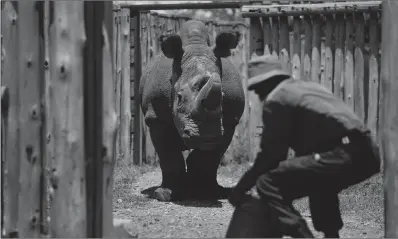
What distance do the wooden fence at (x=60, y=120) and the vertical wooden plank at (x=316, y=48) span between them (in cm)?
645

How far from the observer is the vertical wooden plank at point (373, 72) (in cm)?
1080

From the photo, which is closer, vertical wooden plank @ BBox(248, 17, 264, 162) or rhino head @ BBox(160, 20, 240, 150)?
rhino head @ BBox(160, 20, 240, 150)

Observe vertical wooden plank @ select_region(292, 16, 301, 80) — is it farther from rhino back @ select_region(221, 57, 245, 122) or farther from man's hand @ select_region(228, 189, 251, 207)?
man's hand @ select_region(228, 189, 251, 207)

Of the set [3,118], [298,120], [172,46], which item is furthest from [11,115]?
[172,46]

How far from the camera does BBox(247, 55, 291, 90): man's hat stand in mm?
5328

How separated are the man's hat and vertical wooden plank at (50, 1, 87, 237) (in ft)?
4.26

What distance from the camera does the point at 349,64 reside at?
10945 mm

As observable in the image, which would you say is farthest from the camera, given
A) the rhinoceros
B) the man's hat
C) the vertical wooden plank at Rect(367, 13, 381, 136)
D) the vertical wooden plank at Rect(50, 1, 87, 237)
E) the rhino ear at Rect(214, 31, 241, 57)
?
the vertical wooden plank at Rect(367, 13, 381, 136)

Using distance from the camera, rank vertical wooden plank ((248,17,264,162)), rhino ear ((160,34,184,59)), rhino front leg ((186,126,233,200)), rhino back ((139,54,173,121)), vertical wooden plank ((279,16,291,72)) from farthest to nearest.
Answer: vertical wooden plank ((248,17,264,162))
vertical wooden plank ((279,16,291,72))
rhino front leg ((186,126,233,200))
rhino back ((139,54,173,121))
rhino ear ((160,34,184,59))

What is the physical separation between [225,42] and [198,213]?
1997mm

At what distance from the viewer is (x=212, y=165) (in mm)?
8672

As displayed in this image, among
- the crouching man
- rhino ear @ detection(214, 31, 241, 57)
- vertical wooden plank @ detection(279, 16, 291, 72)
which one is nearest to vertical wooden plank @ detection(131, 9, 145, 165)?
vertical wooden plank @ detection(279, 16, 291, 72)

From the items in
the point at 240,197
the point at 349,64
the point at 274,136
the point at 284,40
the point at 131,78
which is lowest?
the point at 240,197

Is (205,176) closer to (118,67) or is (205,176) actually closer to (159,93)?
(159,93)
